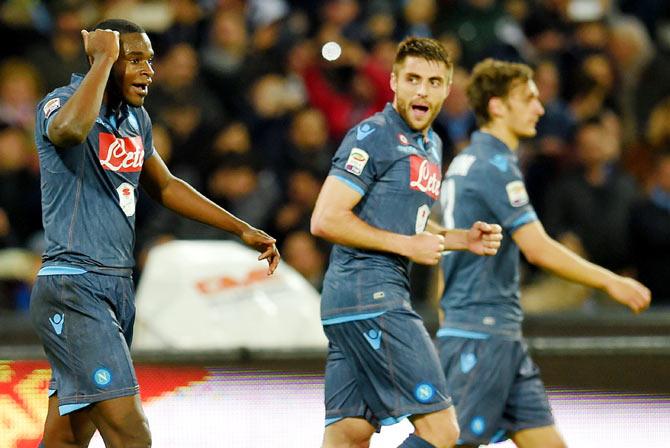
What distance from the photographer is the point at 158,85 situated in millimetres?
10789

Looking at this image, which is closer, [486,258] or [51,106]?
[51,106]

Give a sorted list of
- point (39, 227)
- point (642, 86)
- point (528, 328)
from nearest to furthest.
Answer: point (528, 328), point (39, 227), point (642, 86)

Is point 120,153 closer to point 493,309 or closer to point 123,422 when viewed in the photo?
point 123,422

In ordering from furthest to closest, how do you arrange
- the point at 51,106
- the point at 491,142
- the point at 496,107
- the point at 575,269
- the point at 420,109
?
the point at 496,107 < the point at 491,142 < the point at 575,269 < the point at 420,109 < the point at 51,106

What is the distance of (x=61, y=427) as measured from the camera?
487cm

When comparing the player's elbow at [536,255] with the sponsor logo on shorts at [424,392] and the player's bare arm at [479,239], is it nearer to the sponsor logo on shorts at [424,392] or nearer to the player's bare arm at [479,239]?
the player's bare arm at [479,239]

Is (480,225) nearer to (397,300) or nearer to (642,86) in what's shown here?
(397,300)

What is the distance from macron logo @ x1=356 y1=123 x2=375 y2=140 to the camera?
5336mm

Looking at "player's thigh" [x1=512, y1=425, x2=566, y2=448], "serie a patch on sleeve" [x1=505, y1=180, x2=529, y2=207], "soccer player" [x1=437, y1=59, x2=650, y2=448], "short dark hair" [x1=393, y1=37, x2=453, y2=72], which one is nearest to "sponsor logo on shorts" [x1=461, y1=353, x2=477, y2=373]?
"soccer player" [x1=437, y1=59, x2=650, y2=448]

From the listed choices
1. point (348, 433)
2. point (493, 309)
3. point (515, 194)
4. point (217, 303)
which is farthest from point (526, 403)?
point (217, 303)

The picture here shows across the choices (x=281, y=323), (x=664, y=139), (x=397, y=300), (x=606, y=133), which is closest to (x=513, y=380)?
(x=397, y=300)

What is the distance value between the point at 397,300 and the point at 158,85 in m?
5.96

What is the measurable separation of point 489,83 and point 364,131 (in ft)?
3.96

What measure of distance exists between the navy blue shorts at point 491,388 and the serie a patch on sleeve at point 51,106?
2.31 metres
